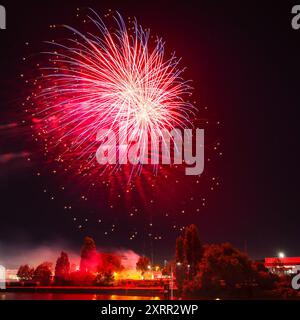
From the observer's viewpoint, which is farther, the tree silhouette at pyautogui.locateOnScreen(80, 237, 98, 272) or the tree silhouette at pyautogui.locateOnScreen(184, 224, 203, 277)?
the tree silhouette at pyautogui.locateOnScreen(80, 237, 98, 272)

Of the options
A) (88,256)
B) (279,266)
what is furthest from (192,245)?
(88,256)

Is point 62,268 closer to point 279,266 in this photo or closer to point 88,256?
point 88,256

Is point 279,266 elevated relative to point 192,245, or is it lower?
lower

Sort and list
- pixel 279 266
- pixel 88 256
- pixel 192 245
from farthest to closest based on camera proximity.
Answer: pixel 88 256 → pixel 192 245 → pixel 279 266

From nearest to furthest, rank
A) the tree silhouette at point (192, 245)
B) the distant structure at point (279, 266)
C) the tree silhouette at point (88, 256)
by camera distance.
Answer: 1. the distant structure at point (279, 266)
2. the tree silhouette at point (192, 245)
3. the tree silhouette at point (88, 256)

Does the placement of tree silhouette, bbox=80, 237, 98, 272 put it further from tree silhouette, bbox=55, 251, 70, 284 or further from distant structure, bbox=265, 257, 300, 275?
distant structure, bbox=265, 257, 300, 275

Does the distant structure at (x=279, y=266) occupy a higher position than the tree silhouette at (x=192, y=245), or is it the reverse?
the tree silhouette at (x=192, y=245)

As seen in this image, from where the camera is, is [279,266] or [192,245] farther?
[192,245]

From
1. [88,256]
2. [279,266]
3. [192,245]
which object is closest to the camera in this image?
[279,266]

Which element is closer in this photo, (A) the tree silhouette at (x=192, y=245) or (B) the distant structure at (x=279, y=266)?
(B) the distant structure at (x=279, y=266)

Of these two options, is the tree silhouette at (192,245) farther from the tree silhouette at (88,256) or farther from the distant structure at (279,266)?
the tree silhouette at (88,256)

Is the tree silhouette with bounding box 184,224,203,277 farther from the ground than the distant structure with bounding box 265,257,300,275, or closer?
farther from the ground

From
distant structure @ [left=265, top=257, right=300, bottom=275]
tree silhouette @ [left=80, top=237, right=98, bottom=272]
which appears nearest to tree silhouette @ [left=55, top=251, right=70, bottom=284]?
tree silhouette @ [left=80, top=237, right=98, bottom=272]

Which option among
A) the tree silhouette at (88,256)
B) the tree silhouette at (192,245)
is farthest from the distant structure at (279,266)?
the tree silhouette at (88,256)
